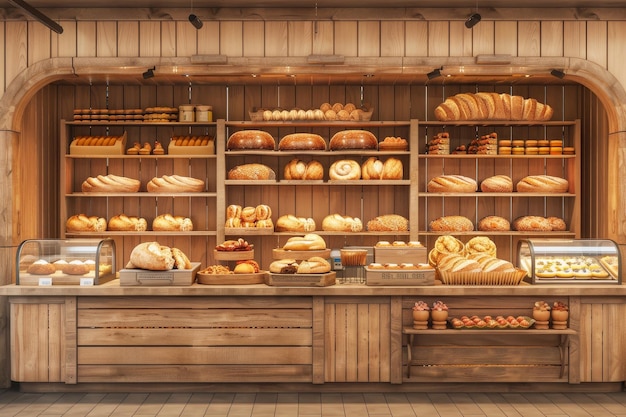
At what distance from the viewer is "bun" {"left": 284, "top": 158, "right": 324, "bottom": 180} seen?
611 cm

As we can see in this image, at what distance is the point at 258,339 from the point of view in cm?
470

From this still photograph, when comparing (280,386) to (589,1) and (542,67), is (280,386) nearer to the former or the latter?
(542,67)

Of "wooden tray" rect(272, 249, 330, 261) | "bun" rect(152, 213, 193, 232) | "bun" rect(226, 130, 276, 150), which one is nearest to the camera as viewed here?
"wooden tray" rect(272, 249, 330, 261)

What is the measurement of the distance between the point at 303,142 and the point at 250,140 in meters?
0.49

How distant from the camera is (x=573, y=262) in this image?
4895 mm

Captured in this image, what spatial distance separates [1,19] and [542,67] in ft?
14.2

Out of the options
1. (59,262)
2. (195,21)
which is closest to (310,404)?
(59,262)

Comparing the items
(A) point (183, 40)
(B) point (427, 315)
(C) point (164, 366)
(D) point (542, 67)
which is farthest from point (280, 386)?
(D) point (542, 67)

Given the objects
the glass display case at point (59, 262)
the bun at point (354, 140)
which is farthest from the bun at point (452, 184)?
the glass display case at point (59, 262)

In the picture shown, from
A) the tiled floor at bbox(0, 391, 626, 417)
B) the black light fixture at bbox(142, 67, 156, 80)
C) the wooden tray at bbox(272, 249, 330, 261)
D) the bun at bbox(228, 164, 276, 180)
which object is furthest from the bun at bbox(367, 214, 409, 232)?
the black light fixture at bbox(142, 67, 156, 80)

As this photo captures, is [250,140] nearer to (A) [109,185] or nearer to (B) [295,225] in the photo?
(B) [295,225]

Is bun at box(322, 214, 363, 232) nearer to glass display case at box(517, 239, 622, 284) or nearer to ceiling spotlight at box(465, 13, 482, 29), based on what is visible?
glass display case at box(517, 239, 622, 284)

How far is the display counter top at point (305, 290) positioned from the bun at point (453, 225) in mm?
1517

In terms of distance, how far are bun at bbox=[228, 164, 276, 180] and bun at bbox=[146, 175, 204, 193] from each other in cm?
34
